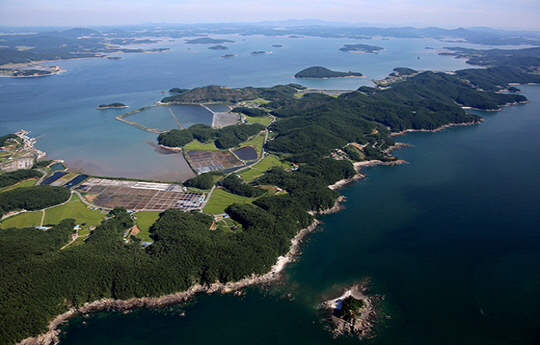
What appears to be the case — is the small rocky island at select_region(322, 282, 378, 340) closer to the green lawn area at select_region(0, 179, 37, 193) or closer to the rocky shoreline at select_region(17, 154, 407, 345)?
the rocky shoreline at select_region(17, 154, 407, 345)

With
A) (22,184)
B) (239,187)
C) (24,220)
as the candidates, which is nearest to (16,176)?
(22,184)

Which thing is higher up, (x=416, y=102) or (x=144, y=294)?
(x=416, y=102)

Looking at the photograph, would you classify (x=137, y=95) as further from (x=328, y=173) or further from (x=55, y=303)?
(x=55, y=303)

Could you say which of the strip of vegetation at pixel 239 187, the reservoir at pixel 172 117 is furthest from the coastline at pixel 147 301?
the reservoir at pixel 172 117

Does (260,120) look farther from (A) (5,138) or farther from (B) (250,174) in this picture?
(A) (5,138)

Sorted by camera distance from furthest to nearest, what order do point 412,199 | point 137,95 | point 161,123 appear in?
1. point 137,95
2. point 161,123
3. point 412,199

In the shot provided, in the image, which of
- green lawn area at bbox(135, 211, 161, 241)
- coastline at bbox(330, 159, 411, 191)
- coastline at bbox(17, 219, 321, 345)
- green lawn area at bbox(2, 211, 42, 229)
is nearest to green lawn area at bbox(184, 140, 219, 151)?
green lawn area at bbox(135, 211, 161, 241)

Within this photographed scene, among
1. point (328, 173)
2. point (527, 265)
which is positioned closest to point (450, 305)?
point (527, 265)
